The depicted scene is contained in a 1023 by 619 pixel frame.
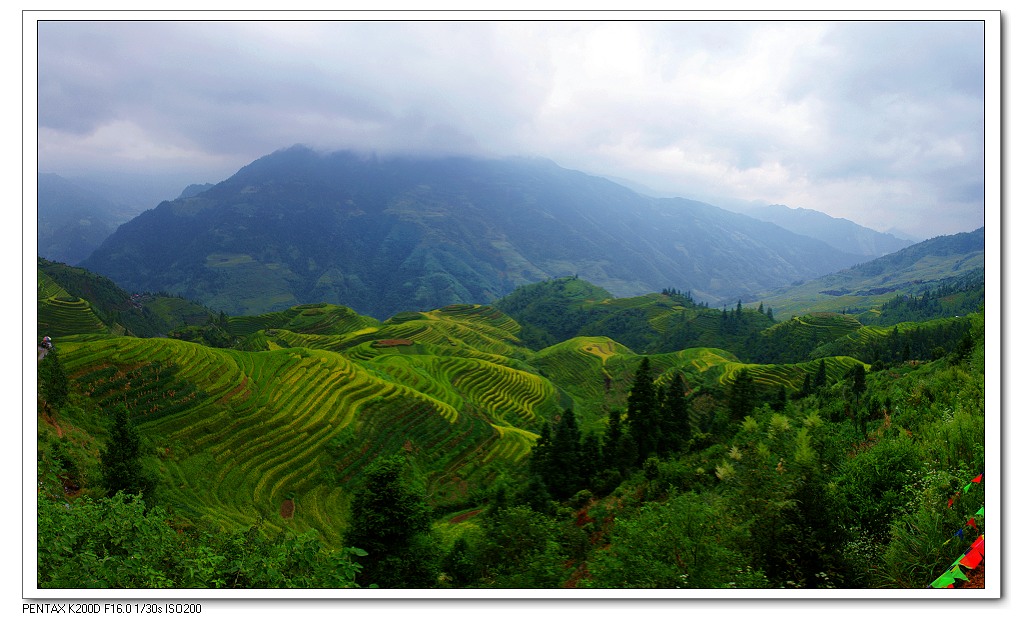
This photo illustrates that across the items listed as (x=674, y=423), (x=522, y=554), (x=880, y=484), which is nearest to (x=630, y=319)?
(x=674, y=423)

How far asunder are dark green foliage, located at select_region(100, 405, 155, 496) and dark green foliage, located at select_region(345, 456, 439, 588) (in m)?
7.72

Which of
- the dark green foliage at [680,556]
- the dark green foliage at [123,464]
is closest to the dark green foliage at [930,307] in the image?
the dark green foliage at [680,556]

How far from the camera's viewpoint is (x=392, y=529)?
8.83 m

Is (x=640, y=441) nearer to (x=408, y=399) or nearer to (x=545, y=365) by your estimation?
(x=408, y=399)

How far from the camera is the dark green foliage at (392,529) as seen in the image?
8.34m

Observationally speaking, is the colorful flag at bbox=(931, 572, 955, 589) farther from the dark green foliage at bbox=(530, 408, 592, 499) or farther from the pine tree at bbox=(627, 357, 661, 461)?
the pine tree at bbox=(627, 357, 661, 461)

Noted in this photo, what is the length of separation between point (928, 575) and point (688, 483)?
24.4ft

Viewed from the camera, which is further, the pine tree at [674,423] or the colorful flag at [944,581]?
the pine tree at [674,423]

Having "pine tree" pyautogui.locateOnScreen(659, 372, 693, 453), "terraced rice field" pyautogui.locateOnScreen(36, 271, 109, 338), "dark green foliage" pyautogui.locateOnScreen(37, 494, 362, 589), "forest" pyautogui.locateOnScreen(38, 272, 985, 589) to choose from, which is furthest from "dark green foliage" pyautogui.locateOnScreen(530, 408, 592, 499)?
"terraced rice field" pyautogui.locateOnScreen(36, 271, 109, 338)

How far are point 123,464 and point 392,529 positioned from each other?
9.10 meters

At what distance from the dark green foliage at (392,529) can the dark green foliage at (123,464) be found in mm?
7716

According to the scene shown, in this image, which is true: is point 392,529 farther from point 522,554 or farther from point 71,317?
point 71,317

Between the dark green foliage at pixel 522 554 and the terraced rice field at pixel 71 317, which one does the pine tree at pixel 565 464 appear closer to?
the dark green foliage at pixel 522 554

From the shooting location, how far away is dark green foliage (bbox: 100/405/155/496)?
41.7 ft
